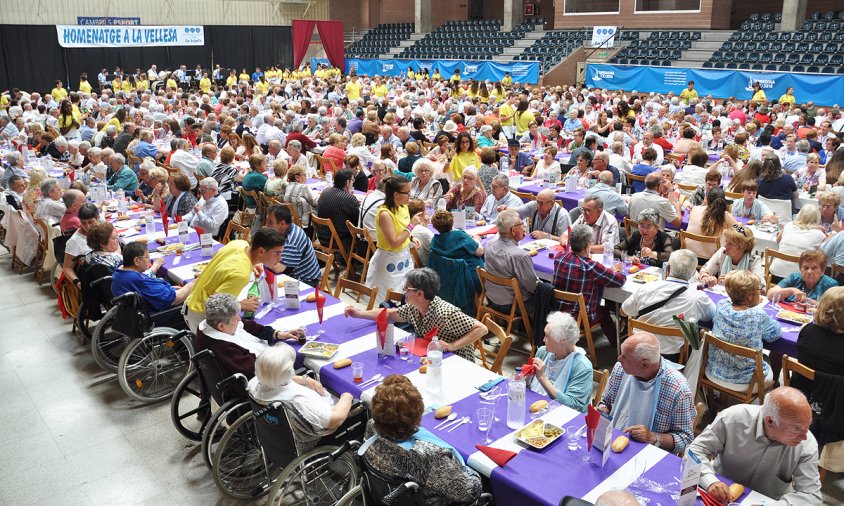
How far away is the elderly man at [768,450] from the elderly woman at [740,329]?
1.34m

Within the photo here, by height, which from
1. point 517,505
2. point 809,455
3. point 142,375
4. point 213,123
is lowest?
point 142,375

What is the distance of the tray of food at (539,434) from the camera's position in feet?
11.0

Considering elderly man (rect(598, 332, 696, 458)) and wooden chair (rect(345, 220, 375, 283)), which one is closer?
elderly man (rect(598, 332, 696, 458))

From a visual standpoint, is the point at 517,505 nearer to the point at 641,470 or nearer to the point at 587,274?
the point at 641,470

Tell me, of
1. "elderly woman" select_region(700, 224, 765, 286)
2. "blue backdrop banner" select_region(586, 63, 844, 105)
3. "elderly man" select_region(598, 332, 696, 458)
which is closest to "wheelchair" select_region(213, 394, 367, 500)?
"elderly man" select_region(598, 332, 696, 458)

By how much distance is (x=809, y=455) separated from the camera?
3062mm

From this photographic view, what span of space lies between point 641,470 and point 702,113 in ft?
40.4

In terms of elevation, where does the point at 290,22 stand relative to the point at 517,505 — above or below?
above

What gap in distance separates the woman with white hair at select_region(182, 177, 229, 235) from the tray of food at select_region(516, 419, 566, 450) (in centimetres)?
486

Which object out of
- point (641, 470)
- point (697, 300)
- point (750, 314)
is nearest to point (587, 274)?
point (697, 300)

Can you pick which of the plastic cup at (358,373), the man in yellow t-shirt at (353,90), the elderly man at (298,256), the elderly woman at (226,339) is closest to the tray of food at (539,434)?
the plastic cup at (358,373)

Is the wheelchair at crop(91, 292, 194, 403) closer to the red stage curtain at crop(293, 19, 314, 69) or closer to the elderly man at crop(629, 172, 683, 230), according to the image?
the elderly man at crop(629, 172, 683, 230)

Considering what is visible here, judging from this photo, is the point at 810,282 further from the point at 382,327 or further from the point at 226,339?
the point at 226,339

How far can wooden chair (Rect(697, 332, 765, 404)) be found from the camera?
13.9 ft
